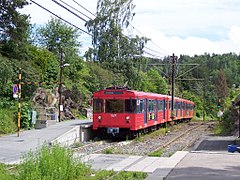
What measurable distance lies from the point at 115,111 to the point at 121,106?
0.46 m

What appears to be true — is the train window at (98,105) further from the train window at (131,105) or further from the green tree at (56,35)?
the green tree at (56,35)

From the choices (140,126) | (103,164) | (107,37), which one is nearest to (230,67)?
(107,37)

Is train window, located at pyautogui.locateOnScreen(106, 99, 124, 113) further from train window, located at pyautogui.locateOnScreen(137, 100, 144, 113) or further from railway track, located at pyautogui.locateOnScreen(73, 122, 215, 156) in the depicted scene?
railway track, located at pyautogui.locateOnScreen(73, 122, 215, 156)

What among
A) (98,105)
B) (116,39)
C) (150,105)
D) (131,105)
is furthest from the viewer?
(116,39)

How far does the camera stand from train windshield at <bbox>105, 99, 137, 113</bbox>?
25.0 metres

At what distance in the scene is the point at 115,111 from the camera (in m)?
25.4

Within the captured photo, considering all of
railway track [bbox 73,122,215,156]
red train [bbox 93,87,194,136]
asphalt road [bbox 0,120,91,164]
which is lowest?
railway track [bbox 73,122,215,156]

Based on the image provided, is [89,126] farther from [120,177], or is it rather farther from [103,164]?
[120,177]

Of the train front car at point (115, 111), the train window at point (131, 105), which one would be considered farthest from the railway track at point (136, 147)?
the train window at point (131, 105)

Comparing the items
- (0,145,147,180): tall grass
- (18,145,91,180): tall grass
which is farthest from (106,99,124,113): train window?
(18,145,91,180): tall grass

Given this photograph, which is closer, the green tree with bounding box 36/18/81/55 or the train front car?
the train front car

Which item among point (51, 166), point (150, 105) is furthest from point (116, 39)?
point (51, 166)

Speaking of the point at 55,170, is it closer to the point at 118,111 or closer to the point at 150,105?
the point at 118,111

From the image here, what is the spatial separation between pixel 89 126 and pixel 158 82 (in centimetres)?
4621
